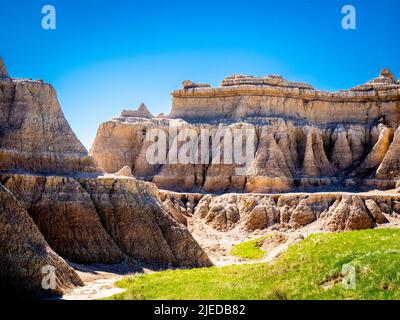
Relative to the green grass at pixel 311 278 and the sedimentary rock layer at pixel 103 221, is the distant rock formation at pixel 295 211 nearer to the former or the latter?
the sedimentary rock layer at pixel 103 221

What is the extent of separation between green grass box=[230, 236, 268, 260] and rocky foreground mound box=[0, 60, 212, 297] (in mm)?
6643

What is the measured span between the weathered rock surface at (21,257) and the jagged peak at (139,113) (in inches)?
1840

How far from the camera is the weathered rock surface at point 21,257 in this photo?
23047mm

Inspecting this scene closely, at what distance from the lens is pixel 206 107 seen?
7031cm

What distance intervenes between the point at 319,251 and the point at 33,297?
1094cm

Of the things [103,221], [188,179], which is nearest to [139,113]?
[188,179]

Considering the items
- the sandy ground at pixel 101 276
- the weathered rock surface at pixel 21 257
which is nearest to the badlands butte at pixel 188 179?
the weathered rock surface at pixel 21 257

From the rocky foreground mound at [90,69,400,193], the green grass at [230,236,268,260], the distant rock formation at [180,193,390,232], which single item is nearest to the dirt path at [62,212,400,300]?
the green grass at [230,236,268,260]

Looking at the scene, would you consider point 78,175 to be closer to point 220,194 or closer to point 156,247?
point 156,247

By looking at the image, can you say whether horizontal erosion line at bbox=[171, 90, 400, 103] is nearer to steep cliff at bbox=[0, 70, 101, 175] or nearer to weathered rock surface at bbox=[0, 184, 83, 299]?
steep cliff at bbox=[0, 70, 101, 175]

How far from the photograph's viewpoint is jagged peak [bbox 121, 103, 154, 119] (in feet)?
236

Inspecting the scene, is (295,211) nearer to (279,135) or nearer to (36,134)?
(279,135)

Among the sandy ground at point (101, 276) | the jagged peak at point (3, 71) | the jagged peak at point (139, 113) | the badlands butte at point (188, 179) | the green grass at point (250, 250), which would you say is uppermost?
the jagged peak at point (139, 113)
